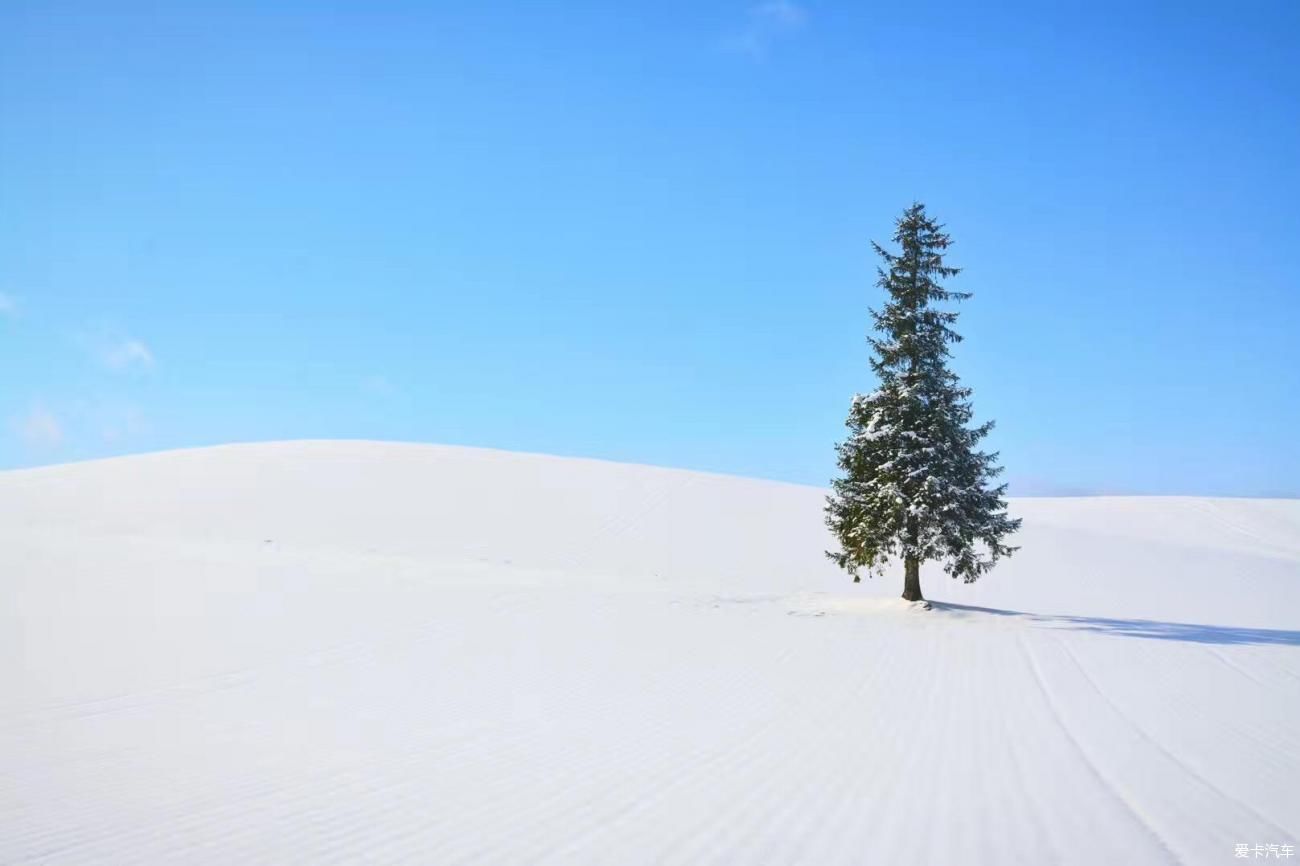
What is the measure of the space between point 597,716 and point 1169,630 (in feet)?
50.8

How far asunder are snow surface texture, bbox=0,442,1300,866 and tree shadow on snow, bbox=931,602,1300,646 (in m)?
0.19

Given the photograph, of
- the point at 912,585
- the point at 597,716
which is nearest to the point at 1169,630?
the point at 912,585

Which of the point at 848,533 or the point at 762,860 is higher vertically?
the point at 848,533

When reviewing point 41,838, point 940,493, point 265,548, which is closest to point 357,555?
point 265,548

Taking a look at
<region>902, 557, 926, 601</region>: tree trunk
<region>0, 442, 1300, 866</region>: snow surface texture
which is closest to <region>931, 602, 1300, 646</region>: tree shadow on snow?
<region>0, 442, 1300, 866</region>: snow surface texture

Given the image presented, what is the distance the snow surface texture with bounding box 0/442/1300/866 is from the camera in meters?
5.57

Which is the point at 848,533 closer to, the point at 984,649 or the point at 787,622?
the point at 787,622

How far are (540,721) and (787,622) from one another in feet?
30.7

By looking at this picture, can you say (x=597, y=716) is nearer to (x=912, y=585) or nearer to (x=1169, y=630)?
(x=912, y=585)

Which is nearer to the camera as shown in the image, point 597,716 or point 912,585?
point 597,716

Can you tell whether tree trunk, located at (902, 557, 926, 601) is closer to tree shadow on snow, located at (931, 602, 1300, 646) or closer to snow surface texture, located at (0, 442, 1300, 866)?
tree shadow on snow, located at (931, 602, 1300, 646)

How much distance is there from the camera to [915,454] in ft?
59.3

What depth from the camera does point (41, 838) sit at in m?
5.28

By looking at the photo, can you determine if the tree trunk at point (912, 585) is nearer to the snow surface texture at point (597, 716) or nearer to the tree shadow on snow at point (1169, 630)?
the tree shadow on snow at point (1169, 630)
